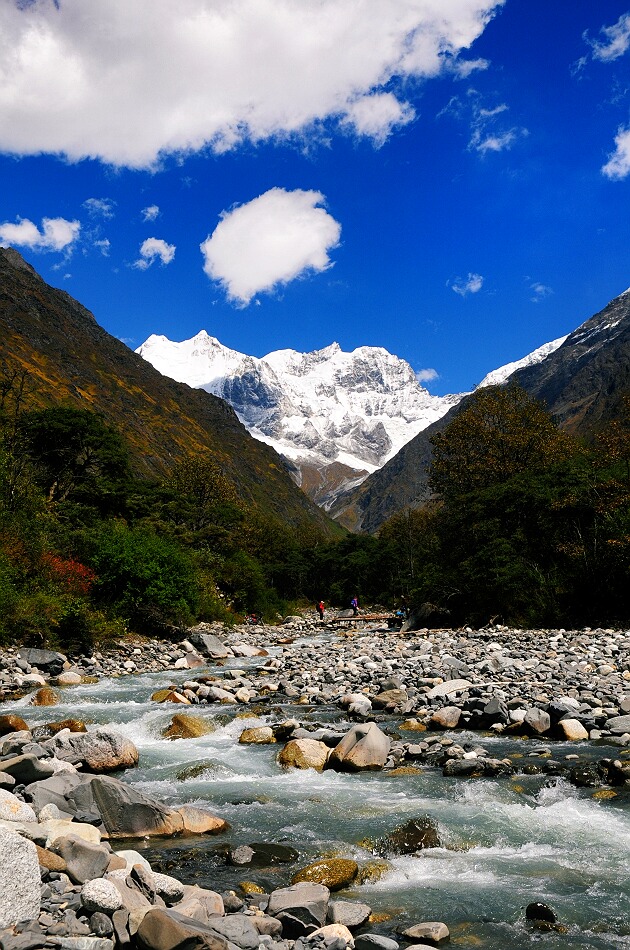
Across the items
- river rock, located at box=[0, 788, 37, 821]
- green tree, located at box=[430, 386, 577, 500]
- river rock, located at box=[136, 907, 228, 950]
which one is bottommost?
river rock, located at box=[136, 907, 228, 950]

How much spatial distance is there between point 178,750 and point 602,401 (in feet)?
637

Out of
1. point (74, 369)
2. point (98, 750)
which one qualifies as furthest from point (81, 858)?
point (74, 369)

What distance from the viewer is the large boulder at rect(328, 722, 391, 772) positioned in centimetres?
1052

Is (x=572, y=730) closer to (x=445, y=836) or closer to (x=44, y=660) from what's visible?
(x=445, y=836)

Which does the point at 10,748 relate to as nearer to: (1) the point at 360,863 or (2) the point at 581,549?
(1) the point at 360,863

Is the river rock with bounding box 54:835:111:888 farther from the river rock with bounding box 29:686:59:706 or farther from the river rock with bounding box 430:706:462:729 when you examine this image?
the river rock with bounding box 29:686:59:706

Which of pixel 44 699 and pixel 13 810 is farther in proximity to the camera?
pixel 44 699

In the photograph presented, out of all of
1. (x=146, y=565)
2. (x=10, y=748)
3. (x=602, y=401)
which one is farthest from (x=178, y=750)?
(x=602, y=401)

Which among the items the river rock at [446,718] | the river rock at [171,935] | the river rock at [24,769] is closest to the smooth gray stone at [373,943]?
the river rock at [171,935]

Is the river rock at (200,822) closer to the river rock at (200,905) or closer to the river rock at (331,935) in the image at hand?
the river rock at (200,905)

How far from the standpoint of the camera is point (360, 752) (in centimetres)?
1058

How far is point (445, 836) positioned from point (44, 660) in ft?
54.8

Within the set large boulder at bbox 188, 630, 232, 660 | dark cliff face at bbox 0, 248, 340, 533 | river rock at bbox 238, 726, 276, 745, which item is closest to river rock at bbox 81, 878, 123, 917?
river rock at bbox 238, 726, 276, 745

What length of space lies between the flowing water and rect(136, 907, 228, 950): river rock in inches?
73.4
